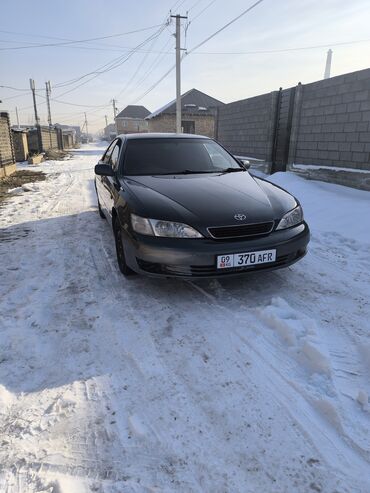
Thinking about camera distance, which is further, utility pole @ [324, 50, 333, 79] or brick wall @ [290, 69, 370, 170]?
utility pole @ [324, 50, 333, 79]

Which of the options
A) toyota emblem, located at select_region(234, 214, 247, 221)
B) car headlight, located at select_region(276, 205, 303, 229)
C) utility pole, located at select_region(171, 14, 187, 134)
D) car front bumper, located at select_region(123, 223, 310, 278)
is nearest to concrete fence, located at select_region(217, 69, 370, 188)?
car headlight, located at select_region(276, 205, 303, 229)

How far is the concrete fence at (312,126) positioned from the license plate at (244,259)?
5.22m

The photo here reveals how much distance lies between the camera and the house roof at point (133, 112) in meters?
65.1

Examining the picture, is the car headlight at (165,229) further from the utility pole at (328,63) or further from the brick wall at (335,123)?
the utility pole at (328,63)

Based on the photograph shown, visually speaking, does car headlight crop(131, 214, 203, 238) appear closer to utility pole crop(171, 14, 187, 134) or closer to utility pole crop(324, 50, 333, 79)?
utility pole crop(171, 14, 187, 134)

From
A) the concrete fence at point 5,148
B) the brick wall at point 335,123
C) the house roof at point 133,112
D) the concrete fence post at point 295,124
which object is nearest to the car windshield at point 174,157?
the brick wall at point 335,123

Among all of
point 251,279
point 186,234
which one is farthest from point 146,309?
point 251,279

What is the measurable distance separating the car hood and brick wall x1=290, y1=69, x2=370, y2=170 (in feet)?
15.2

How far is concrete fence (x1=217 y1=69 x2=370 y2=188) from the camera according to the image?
7.38 meters

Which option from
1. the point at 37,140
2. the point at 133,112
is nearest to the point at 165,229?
the point at 37,140

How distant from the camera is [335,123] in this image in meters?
8.09

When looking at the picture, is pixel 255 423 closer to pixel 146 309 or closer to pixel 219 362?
pixel 219 362

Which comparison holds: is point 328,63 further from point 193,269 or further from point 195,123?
point 193,269

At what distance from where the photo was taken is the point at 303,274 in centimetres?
376
